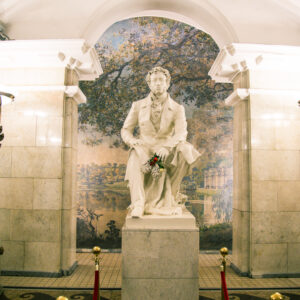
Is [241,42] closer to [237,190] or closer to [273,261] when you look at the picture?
[237,190]

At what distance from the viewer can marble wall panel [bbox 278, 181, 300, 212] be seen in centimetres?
453

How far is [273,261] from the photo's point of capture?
444 centimetres

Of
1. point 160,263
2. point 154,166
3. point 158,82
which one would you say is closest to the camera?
point 160,263

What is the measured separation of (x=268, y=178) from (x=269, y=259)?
47.9 inches

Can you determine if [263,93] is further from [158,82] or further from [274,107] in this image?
[158,82]

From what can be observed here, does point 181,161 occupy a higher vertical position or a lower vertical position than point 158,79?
lower

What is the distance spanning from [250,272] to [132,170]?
2490mm

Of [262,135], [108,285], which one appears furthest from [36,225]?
[262,135]

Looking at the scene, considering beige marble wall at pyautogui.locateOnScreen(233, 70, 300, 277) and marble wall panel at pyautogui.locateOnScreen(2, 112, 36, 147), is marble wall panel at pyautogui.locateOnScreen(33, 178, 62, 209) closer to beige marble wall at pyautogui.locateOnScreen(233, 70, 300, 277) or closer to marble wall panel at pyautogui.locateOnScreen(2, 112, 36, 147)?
marble wall panel at pyautogui.locateOnScreen(2, 112, 36, 147)

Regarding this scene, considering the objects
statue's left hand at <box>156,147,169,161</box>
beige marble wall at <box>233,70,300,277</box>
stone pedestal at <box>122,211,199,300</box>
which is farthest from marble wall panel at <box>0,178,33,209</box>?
beige marble wall at <box>233,70,300,277</box>

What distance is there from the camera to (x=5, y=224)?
4.45 meters

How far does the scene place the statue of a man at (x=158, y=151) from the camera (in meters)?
3.43

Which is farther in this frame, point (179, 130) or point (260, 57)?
point (260, 57)

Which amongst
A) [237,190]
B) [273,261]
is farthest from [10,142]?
[273,261]
